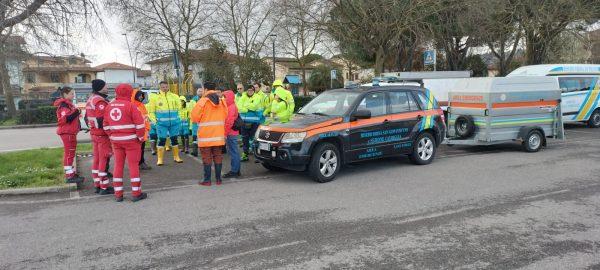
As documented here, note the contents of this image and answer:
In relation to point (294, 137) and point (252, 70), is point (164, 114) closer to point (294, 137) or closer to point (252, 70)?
point (294, 137)

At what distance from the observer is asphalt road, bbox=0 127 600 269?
4.39m

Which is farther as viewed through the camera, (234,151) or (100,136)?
(234,151)

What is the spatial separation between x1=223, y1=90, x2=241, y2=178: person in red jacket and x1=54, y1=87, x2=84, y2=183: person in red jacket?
2703mm

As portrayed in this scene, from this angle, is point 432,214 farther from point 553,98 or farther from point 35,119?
point 35,119

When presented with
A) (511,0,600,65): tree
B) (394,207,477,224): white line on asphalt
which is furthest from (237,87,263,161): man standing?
(511,0,600,65): tree

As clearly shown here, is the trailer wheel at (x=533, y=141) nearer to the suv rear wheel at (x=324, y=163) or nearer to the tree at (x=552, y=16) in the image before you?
the suv rear wheel at (x=324, y=163)

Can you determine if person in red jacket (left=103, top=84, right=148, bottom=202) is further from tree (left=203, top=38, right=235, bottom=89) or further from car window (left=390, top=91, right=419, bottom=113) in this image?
tree (left=203, top=38, right=235, bottom=89)

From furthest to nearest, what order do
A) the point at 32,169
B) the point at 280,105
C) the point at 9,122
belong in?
1. the point at 9,122
2. the point at 280,105
3. the point at 32,169

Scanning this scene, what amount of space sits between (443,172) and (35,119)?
27253 mm

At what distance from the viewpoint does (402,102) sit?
899cm

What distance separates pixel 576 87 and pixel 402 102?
10.6 meters

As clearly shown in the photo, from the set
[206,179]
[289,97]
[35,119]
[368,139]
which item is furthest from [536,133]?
[35,119]

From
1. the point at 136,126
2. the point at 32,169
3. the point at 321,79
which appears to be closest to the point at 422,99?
the point at 136,126

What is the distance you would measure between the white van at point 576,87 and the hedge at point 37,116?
26779 mm
